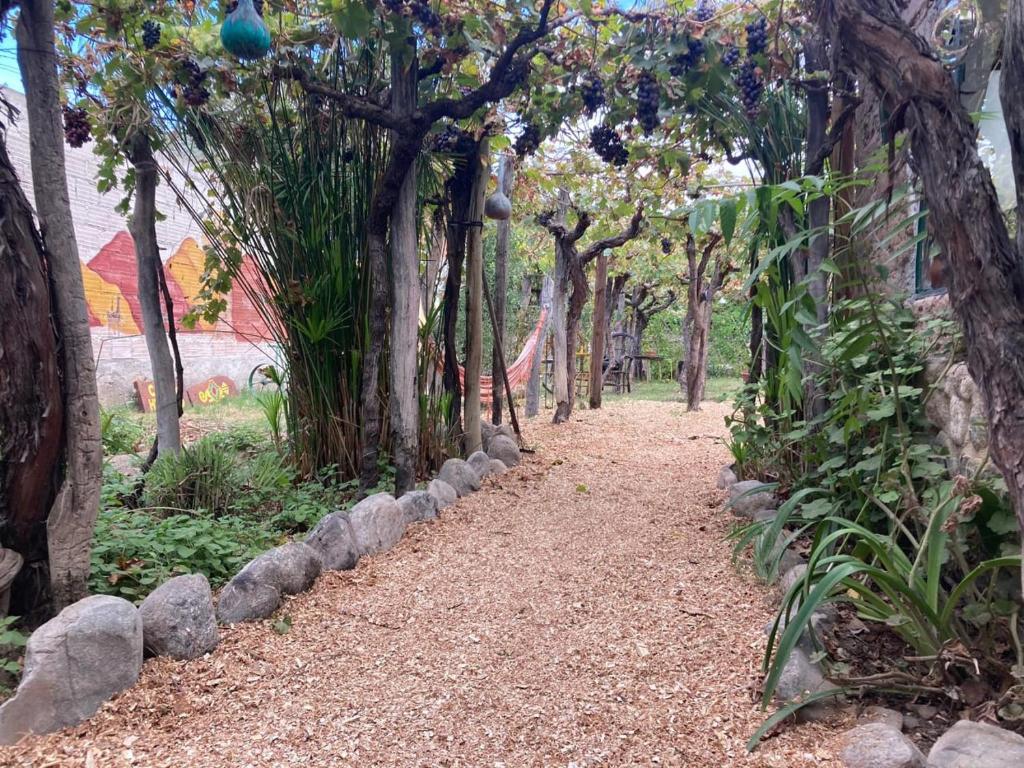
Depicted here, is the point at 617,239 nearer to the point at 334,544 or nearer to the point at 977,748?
the point at 334,544

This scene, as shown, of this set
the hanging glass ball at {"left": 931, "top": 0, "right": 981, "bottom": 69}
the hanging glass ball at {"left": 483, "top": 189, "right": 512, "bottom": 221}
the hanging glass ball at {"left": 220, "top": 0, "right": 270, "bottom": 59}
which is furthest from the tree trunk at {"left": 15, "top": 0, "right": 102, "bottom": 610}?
the hanging glass ball at {"left": 931, "top": 0, "right": 981, "bottom": 69}

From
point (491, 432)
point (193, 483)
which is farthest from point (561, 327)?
point (193, 483)

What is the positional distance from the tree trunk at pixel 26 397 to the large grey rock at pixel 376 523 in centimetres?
85

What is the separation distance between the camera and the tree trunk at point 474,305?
10.7 feet

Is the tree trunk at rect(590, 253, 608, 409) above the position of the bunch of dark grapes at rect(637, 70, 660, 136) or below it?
below

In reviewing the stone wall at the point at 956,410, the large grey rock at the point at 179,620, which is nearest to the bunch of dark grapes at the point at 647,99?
the stone wall at the point at 956,410

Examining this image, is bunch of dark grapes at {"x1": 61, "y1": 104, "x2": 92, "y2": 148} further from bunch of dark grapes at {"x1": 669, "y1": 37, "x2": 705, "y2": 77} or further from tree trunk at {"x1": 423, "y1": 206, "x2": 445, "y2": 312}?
bunch of dark grapes at {"x1": 669, "y1": 37, "x2": 705, "y2": 77}

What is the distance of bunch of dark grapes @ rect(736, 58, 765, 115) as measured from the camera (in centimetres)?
214

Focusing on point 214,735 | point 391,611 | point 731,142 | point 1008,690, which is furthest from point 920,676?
point 731,142

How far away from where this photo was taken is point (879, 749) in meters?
0.97

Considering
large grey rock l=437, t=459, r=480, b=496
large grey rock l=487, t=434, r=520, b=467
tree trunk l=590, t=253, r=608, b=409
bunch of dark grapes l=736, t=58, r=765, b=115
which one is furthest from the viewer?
tree trunk l=590, t=253, r=608, b=409

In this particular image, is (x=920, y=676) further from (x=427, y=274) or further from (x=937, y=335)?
(x=427, y=274)

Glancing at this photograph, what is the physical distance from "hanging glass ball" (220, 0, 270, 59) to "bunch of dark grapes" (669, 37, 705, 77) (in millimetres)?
1392

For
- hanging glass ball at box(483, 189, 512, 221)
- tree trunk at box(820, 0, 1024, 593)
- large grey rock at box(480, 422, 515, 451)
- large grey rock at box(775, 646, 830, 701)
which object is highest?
hanging glass ball at box(483, 189, 512, 221)
